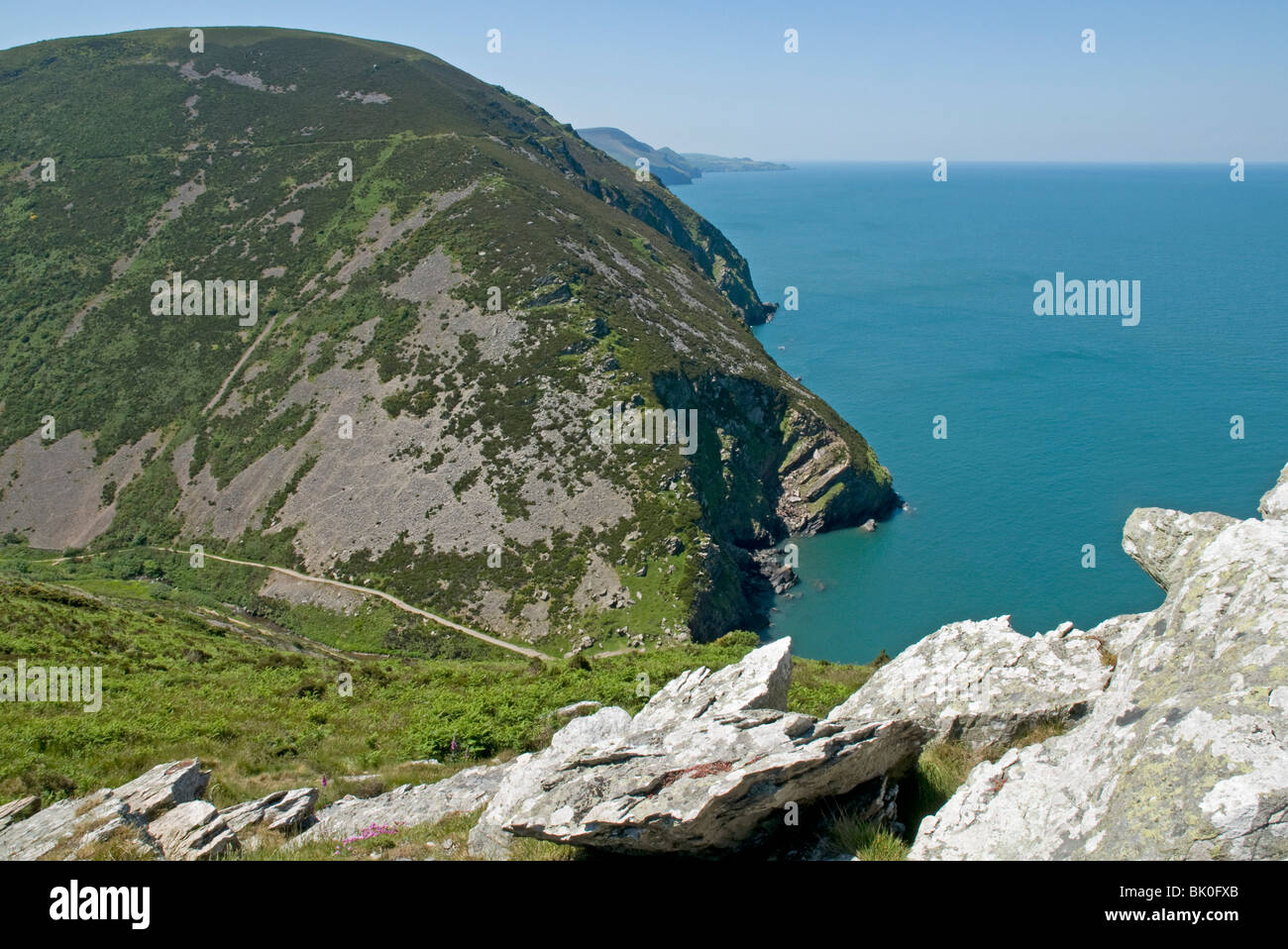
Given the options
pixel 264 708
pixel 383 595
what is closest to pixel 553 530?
pixel 383 595

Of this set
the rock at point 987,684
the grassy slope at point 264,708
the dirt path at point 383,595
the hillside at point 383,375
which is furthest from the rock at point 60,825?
the hillside at point 383,375

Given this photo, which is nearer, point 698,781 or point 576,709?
point 698,781

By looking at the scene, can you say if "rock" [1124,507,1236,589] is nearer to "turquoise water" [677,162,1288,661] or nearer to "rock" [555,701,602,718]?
"rock" [555,701,602,718]

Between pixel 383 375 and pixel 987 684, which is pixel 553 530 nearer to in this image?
pixel 383 375

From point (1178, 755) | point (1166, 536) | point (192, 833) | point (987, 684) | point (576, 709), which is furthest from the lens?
point (576, 709)

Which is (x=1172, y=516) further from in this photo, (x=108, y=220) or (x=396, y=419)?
(x=108, y=220)

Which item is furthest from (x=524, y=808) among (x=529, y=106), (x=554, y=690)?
(x=529, y=106)

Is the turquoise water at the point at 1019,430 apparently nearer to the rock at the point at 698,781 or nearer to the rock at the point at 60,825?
the rock at the point at 698,781
